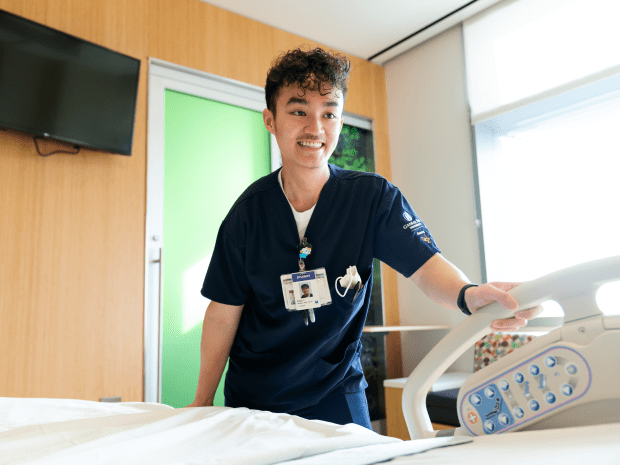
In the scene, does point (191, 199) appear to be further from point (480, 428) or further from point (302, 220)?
point (480, 428)

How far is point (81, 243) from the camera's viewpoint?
262cm

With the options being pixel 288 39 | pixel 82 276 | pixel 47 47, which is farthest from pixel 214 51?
pixel 82 276

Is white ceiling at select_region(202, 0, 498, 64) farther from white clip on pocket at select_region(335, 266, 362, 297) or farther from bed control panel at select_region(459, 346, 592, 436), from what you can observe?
bed control panel at select_region(459, 346, 592, 436)

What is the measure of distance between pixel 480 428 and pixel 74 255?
239cm

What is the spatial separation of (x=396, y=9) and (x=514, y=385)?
134 inches

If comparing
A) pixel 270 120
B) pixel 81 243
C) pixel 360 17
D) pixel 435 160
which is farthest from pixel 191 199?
pixel 435 160

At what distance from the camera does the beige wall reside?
94.4 inches

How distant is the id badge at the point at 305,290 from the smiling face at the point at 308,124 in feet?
0.98

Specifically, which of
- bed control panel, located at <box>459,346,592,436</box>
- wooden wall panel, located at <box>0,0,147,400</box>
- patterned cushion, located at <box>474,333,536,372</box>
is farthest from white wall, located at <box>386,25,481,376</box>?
bed control panel, located at <box>459,346,592,436</box>

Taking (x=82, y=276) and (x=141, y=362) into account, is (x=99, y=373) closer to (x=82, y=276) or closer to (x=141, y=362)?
(x=141, y=362)

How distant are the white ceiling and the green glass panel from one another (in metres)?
0.73

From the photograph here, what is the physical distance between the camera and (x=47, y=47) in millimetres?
2420

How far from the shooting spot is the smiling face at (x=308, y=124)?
1.33 meters

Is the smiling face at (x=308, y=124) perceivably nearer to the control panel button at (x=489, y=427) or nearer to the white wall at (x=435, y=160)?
the control panel button at (x=489, y=427)
